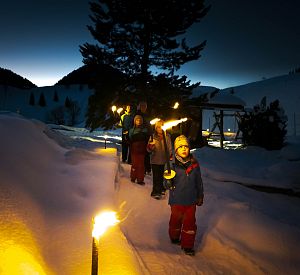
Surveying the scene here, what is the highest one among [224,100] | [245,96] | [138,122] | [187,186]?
[245,96]

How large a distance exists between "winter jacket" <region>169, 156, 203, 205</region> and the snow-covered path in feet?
2.43

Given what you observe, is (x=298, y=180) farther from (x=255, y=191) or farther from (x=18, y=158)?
(x=18, y=158)

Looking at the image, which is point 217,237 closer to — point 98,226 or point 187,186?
point 187,186

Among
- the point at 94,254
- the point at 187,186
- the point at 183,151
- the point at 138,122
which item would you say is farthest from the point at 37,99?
the point at 94,254

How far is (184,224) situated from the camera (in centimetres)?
440

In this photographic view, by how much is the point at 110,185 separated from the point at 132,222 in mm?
795

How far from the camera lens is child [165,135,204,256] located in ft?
14.5

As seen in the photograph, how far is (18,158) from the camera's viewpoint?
4.87m

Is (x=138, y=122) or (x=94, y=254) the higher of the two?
(x=138, y=122)

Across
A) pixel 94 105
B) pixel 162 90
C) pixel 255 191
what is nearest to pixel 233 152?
pixel 162 90

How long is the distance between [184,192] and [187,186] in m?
0.10

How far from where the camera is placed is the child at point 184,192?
14.5ft

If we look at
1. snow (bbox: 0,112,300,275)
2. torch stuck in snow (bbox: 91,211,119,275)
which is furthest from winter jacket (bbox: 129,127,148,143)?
torch stuck in snow (bbox: 91,211,119,275)

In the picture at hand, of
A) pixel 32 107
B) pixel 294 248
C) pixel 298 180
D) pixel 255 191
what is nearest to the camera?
pixel 294 248
